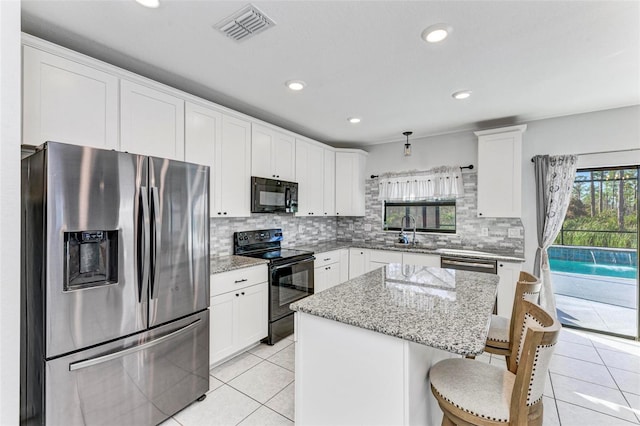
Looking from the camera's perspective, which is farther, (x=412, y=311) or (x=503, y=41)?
(x=503, y=41)

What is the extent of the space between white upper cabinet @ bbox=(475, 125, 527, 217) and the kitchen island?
2276 mm

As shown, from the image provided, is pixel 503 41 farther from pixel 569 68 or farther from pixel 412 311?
pixel 412 311

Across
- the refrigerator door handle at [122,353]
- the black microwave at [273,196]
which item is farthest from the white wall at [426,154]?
the refrigerator door handle at [122,353]

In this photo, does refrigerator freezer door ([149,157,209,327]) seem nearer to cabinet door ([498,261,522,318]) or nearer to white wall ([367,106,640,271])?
cabinet door ([498,261,522,318])

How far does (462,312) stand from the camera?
1.52 meters

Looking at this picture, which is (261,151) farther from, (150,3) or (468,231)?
(468,231)

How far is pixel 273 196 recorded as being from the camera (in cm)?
353

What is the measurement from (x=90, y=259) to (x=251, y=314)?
5.17 ft

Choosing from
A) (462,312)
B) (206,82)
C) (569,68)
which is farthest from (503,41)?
(206,82)

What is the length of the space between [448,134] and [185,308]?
4.04 metres

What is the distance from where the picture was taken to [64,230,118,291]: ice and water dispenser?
1556mm

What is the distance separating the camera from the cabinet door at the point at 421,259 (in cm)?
381

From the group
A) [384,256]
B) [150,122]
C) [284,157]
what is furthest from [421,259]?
[150,122]

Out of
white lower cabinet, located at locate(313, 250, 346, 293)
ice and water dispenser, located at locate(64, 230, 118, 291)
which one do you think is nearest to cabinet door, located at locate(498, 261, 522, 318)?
white lower cabinet, located at locate(313, 250, 346, 293)
